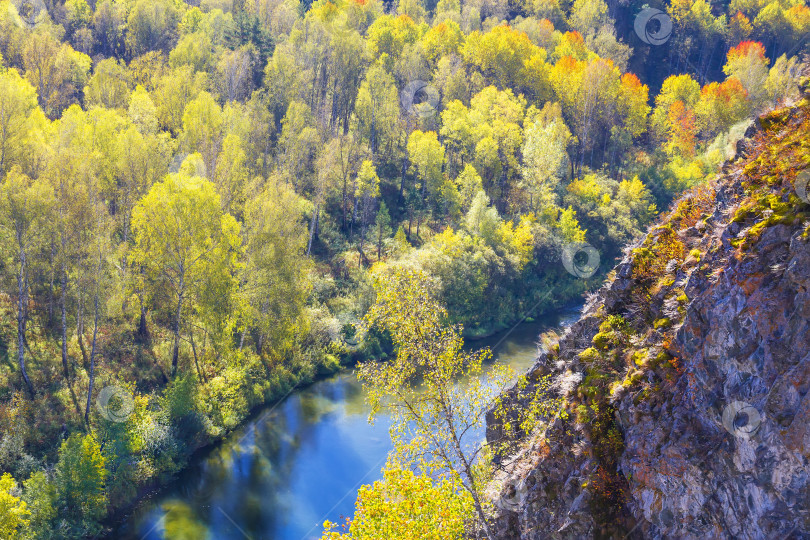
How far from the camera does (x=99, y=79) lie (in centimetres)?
5238

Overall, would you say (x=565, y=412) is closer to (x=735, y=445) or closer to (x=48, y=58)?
(x=735, y=445)

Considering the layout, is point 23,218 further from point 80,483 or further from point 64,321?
point 80,483

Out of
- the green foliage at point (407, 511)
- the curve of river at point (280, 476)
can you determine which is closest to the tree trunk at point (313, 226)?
the curve of river at point (280, 476)

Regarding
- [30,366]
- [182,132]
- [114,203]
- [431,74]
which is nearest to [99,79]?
[182,132]

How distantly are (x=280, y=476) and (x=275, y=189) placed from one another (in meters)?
18.8

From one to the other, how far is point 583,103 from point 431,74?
19.2m
